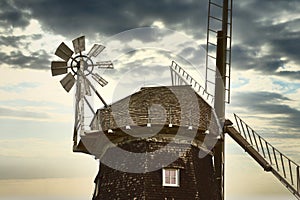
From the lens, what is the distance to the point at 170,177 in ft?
88.1

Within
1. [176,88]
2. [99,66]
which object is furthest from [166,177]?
[99,66]

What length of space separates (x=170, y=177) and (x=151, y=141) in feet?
5.08

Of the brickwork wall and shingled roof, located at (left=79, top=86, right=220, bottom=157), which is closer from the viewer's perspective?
the brickwork wall

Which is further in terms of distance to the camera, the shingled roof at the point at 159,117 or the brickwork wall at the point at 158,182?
the shingled roof at the point at 159,117

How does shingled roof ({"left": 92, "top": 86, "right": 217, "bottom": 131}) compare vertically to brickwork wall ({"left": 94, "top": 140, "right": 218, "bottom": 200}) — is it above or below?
above

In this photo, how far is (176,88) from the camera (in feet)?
91.5

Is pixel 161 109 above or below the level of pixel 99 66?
below

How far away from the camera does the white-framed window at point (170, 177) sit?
2672cm

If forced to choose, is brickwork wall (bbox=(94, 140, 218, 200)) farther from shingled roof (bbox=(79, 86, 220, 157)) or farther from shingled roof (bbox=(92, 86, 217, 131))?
shingled roof (bbox=(92, 86, 217, 131))

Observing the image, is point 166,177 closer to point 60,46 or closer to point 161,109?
point 161,109

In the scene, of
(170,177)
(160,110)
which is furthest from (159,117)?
(170,177)

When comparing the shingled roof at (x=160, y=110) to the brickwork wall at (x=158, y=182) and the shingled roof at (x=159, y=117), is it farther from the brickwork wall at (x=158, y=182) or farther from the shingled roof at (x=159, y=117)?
the brickwork wall at (x=158, y=182)

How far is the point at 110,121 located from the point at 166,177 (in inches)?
121

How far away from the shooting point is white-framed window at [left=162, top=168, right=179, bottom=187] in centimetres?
2672
